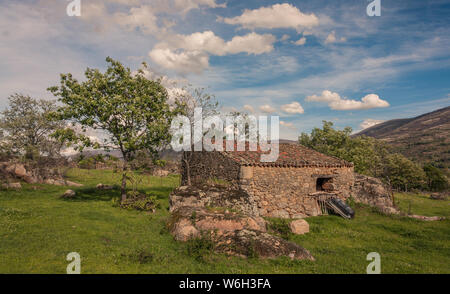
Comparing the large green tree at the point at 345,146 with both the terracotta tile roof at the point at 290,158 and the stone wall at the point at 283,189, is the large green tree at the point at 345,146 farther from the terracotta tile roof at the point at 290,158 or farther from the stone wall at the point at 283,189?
the stone wall at the point at 283,189

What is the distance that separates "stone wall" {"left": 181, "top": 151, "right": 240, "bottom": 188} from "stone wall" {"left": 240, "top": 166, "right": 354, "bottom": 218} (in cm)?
97

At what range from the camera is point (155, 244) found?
9.12 metres

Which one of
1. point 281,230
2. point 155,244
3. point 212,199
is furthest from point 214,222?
point 212,199

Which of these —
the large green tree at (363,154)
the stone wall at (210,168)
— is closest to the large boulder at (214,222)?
the stone wall at (210,168)

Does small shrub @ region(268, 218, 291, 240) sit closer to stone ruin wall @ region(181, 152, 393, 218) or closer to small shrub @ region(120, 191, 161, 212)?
stone ruin wall @ region(181, 152, 393, 218)

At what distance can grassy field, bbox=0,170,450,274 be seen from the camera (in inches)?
287

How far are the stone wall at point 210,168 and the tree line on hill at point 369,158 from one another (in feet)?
64.0

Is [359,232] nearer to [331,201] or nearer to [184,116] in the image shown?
[331,201]

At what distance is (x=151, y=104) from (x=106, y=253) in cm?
1093

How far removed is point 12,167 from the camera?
21.6m

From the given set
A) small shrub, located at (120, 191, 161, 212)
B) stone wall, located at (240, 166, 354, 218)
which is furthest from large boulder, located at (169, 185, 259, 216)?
small shrub, located at (120, 191, 161, 212)

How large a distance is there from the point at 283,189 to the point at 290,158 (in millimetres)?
2727
